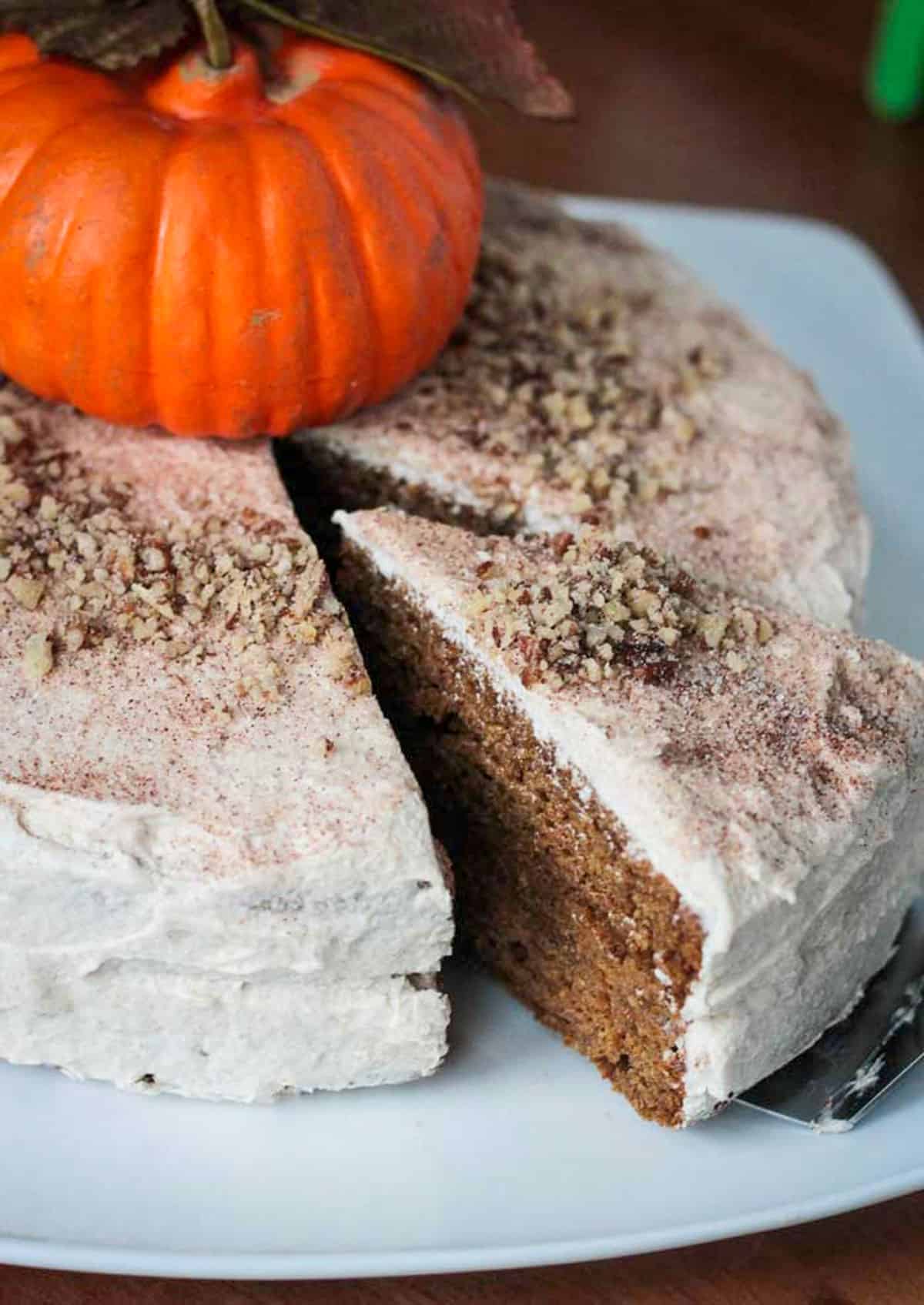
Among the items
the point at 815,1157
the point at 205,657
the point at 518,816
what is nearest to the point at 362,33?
the point at 205,657

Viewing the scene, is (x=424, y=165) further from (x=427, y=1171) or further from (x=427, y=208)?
(x=427, y=1171)

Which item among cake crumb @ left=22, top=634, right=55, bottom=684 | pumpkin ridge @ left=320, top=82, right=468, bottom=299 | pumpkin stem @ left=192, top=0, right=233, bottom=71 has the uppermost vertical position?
pumpkin stem @ left=192, top=0, right=233, bottom=71

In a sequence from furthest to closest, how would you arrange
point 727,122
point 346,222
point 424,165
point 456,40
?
point 727,122 → point 456,40 → point 424,165 → point 346,222

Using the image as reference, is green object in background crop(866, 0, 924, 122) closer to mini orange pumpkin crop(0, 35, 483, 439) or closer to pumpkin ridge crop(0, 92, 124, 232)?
mini orange pumpkin crop(0, 35, 483, 439)

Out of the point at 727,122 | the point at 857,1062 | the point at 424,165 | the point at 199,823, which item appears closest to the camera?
the point at 199,823

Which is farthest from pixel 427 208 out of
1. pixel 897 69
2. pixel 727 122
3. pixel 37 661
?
pixel 897 69

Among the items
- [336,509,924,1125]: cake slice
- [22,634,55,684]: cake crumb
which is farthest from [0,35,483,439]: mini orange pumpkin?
[22,634,55,684]: cake crumb

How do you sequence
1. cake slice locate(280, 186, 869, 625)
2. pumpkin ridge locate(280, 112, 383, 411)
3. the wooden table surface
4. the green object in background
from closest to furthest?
pumpkin ridge locate(280, 112, 383, 411) < cake slice locate(280, 186, 869, 625) < the wooden table surface < the green object in background

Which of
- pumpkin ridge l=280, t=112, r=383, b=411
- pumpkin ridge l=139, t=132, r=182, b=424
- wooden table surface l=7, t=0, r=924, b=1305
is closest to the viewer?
pumpkin ridge l=139, t=132, r=182, b=424
